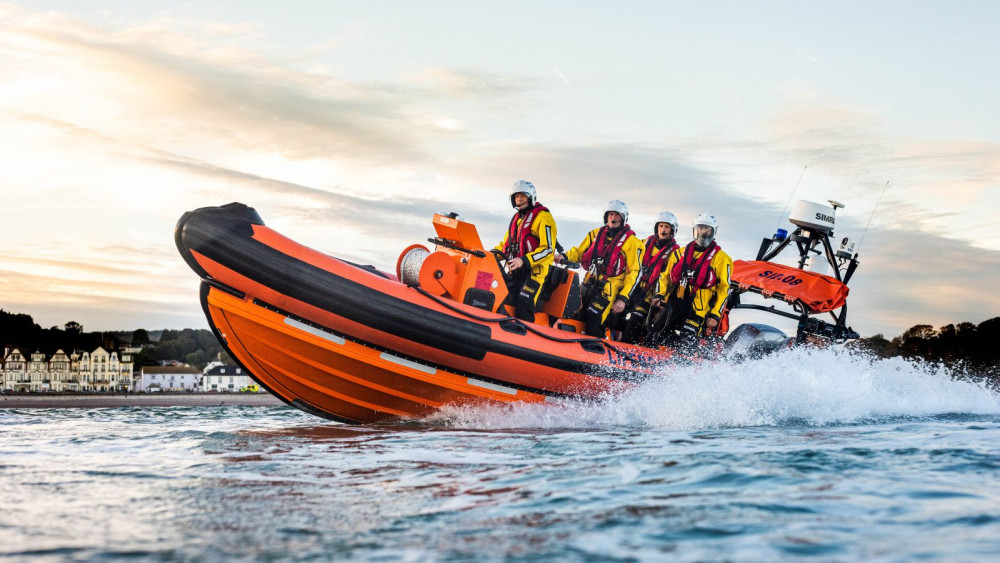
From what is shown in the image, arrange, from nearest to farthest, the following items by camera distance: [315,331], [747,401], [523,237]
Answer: [315,331], [747,401], [523,237]

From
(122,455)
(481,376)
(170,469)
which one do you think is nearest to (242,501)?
(170,469)

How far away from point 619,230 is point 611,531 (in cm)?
503

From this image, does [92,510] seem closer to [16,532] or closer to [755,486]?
[16,532]

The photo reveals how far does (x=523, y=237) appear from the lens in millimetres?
7270

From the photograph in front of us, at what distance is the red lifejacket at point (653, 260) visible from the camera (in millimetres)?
7965

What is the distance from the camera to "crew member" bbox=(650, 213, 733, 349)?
7840mm

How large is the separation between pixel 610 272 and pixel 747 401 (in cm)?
162

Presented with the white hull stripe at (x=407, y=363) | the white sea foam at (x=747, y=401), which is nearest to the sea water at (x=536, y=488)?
the white sea foam at (x=747, y=401)

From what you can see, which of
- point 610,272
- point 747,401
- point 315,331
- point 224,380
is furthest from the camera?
point 224,380

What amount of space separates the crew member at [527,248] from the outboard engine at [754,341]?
6.30 feet

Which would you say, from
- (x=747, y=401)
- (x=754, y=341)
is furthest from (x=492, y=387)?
(x=754, y=341)

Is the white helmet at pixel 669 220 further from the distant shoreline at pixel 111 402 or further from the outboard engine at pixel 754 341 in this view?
the distant shoreline at pixel 111 402

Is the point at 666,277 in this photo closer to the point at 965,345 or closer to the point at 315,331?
the point at 315,331

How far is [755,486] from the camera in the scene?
3703mm
